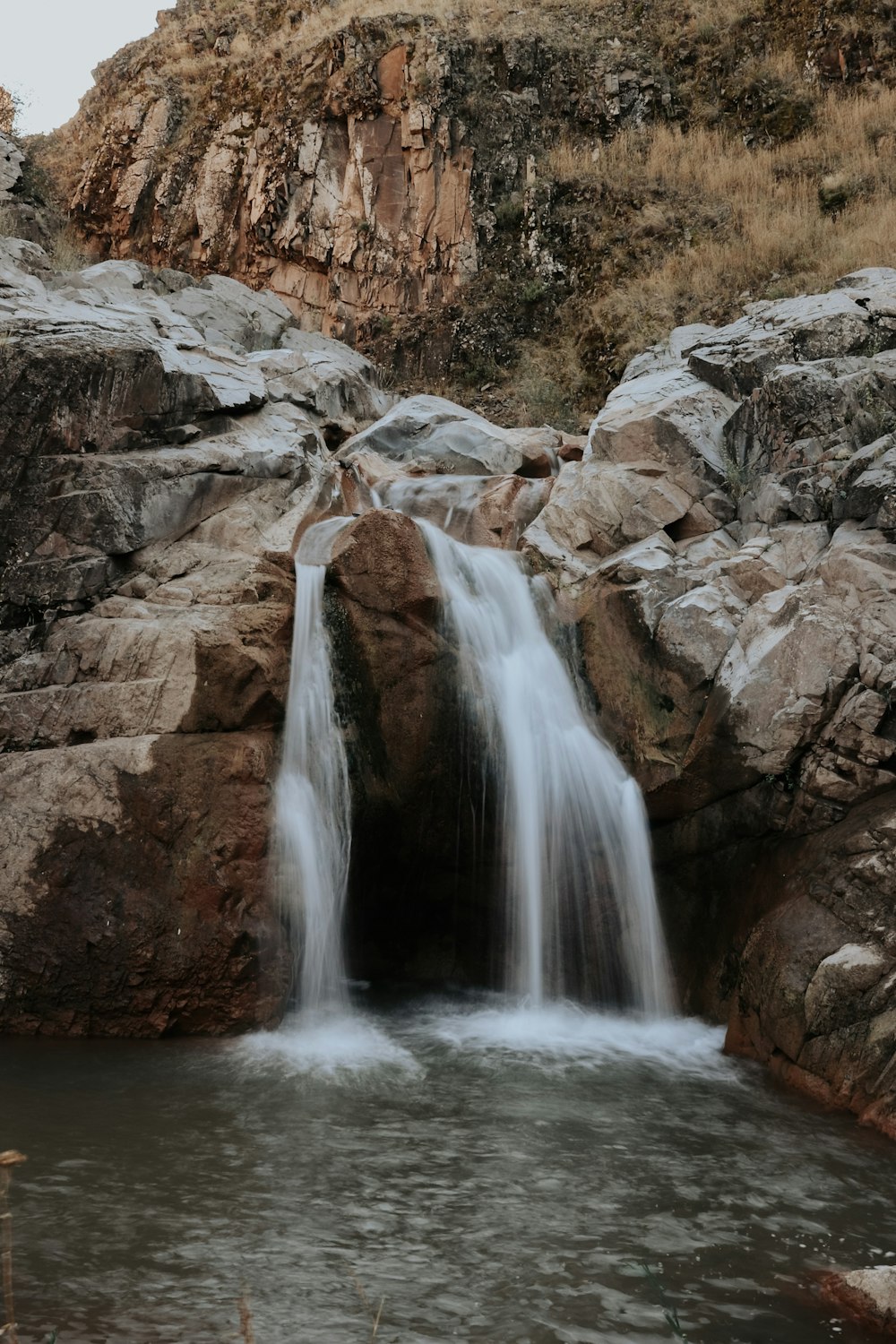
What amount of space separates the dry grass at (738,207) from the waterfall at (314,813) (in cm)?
1144

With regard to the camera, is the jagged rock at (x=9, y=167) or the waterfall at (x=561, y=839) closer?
the waterfall at (x=561, y=839)

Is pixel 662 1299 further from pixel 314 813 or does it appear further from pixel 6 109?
pixel 6 109

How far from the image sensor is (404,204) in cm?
2227

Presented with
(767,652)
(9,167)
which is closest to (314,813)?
(767,652)

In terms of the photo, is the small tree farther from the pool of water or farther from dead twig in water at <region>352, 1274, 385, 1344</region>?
dead twig in water at <region>352, 1274, 385, 1344</region>

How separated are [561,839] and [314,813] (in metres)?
2.20

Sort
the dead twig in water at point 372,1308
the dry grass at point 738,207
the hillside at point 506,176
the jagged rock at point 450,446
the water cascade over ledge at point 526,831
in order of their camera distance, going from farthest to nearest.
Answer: the hillside at point 506,176 < the dry grass at point 738,207 < the jagged rock at point 450,446 < the water cascade over ledge at point 526,831 < the dead twig in water at point 372,1308

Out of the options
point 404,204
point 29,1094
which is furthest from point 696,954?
point 404,204

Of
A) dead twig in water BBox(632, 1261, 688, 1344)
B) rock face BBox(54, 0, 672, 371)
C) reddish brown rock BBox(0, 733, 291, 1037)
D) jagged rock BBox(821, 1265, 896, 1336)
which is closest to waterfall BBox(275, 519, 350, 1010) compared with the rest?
reddish brown rock BBox(0, 733, 291, 1037)

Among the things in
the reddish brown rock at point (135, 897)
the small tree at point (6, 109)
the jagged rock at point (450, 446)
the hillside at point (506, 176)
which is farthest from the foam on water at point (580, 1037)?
the small tree at point (6, 109)

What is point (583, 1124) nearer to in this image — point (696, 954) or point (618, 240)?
point (696, 954)

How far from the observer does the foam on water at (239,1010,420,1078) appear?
27.2 ft

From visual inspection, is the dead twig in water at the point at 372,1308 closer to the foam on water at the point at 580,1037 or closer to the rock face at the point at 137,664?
the foam on water at the point at 580,1037

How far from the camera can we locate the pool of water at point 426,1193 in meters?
4.91
